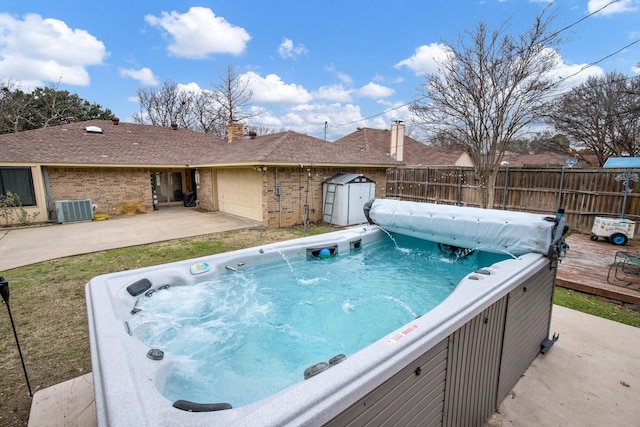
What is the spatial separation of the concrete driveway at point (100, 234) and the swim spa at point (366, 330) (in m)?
4.93

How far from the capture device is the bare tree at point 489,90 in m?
8.75

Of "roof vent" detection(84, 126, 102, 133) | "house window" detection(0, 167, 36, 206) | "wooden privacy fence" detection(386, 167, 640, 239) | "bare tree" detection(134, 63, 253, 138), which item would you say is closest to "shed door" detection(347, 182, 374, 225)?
"wooden privacy fence" detection(386, 167, 640, 239)

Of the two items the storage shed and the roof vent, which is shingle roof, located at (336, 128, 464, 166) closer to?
the storage shed

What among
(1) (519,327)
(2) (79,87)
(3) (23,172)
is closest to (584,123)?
(1) (519,327)

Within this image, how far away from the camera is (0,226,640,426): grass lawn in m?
2.88

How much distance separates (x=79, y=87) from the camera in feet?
77.5

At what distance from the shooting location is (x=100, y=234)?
889cm

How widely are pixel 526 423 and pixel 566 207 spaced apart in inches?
356

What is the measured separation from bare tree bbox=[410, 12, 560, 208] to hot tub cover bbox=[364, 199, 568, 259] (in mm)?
5890

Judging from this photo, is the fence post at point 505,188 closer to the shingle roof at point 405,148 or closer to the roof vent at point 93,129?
the shingle roof at point 405,148

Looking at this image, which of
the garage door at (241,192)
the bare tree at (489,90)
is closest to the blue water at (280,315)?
the garage door at (241,192)

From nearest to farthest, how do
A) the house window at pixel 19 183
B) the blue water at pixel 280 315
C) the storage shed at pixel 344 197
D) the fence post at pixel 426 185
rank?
the blue water at pixel 280 315 → the house window at pixel 19 183 → the storage shed at pixel 344 197 → the fence post at pixel 426 185

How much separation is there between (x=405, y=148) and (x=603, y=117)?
10.2 metres

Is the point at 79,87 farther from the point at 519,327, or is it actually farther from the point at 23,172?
the point at 519,327
